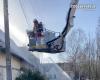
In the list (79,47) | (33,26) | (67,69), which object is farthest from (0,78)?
(67,69)

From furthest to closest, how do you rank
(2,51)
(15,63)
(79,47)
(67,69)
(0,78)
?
(67,69), (79,47), (15,63), (0,78), (2,51)

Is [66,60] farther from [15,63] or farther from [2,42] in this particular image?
[2,42]

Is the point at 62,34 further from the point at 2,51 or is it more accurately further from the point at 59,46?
the point at 2,51

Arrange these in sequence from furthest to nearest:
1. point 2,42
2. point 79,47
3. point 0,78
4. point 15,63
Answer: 1. point 79,47
2. point 15,63
3. point 0,78
4. point 2,42

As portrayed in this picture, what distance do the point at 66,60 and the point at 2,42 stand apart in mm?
49555

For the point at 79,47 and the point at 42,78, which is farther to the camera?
the point at 79,47

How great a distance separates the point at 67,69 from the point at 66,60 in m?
7.34

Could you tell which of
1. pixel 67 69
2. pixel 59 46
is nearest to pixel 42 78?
pixel 59 46

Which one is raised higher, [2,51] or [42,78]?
[2,51]

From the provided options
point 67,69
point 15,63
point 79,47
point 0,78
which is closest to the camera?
point 0,78

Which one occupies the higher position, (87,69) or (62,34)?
(62,34)

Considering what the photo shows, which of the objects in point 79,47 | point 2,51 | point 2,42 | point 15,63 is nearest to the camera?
point 2,42

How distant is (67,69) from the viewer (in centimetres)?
7600

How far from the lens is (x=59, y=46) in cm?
2316
